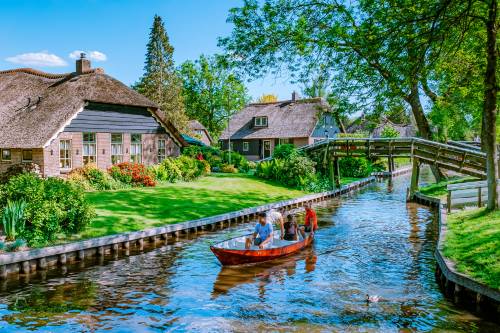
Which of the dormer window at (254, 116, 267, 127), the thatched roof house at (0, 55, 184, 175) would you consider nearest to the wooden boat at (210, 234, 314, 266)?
the thatched roof house at (0, 55, 184, 175)

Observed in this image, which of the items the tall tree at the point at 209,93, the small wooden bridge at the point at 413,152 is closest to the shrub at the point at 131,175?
the small wooden bridge at the point at 413,152

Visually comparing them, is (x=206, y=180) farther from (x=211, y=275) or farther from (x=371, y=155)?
(x=211, y=275)

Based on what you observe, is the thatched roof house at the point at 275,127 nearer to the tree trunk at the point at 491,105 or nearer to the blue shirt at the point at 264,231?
the tree trunk at the point at 491,105

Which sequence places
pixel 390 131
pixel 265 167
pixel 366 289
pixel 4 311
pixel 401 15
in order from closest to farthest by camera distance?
pixel 4 311, pixel 366 289, pixel 401 15, pixel 265 167, pixel 390 131

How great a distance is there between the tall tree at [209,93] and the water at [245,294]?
6103 centimetres

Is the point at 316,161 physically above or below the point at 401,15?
below

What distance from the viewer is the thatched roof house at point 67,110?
26.9m

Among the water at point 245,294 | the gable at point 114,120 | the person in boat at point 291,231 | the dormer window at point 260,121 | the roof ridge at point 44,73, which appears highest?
the roof ridge at point 44,73

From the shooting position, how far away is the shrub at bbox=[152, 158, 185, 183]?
96.9 feet

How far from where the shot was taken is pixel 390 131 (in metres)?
61.3

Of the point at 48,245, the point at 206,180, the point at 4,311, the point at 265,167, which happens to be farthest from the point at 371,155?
the point at 4,311

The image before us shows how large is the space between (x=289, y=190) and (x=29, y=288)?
21490 millimetres

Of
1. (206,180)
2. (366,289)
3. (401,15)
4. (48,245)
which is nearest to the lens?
(366,289)

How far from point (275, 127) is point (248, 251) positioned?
45706 millimetres
